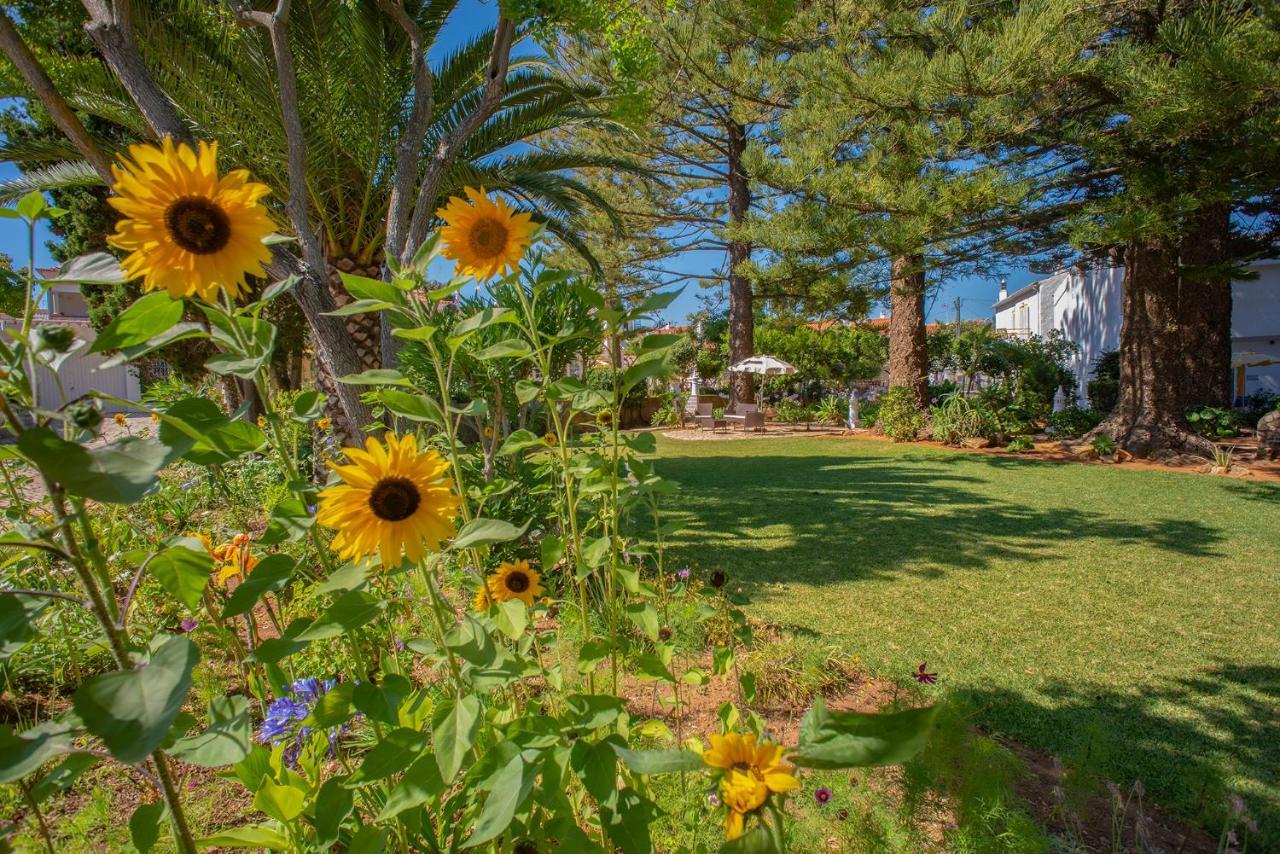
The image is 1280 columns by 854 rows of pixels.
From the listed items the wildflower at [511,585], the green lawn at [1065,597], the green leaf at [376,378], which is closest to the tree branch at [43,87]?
the wildflower at [511,585]

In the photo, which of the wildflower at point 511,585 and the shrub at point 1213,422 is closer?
the wildflower at point 511,585

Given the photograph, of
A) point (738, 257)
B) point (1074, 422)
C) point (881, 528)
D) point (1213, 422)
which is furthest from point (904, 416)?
point (881, 528)

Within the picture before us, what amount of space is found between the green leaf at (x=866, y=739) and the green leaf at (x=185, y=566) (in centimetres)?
59

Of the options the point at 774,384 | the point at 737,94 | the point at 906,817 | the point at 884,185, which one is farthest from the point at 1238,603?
the point at 774,384

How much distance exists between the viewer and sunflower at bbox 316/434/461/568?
78 cm

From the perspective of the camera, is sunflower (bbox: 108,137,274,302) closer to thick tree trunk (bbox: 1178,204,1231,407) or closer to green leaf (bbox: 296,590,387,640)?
green leaf (bbox: 296,590,387,640)

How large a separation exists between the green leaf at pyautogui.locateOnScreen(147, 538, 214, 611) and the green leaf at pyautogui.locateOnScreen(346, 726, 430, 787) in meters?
0.27

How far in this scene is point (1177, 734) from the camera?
2.22m

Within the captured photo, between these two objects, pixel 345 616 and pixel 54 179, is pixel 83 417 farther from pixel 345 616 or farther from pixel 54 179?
pixel 54 179

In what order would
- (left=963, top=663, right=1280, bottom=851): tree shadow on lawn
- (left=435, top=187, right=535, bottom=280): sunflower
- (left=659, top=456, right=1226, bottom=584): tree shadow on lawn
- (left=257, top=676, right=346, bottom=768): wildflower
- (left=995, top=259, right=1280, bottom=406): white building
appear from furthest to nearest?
(left=995, top=259, right=1280, bottom=406): white building, (left=659, top=456, right=1226, bottom=584): tree shadow on lawn, (left=963, top=663, right=1280, bottom=851): tree shadow on lawn, (left=257, top=676, right=346, bottom=768): wildflower, (left=435, top=187, right=535, bottom=280): sunflower

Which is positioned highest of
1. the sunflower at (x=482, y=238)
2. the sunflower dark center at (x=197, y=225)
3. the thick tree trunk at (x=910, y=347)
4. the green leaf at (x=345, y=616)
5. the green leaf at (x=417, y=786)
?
the thick tree trunk at (x=910, y=347)

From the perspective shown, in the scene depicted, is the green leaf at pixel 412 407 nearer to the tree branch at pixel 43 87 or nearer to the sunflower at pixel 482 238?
the sunflower at pixel 482 238

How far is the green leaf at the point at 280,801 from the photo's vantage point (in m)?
0.86

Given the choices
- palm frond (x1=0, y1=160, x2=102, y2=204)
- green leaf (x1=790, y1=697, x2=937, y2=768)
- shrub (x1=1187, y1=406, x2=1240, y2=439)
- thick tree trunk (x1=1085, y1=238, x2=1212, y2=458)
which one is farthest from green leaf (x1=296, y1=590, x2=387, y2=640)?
shrub (x1=1187, y1=406, x2=1240, y2=439)
